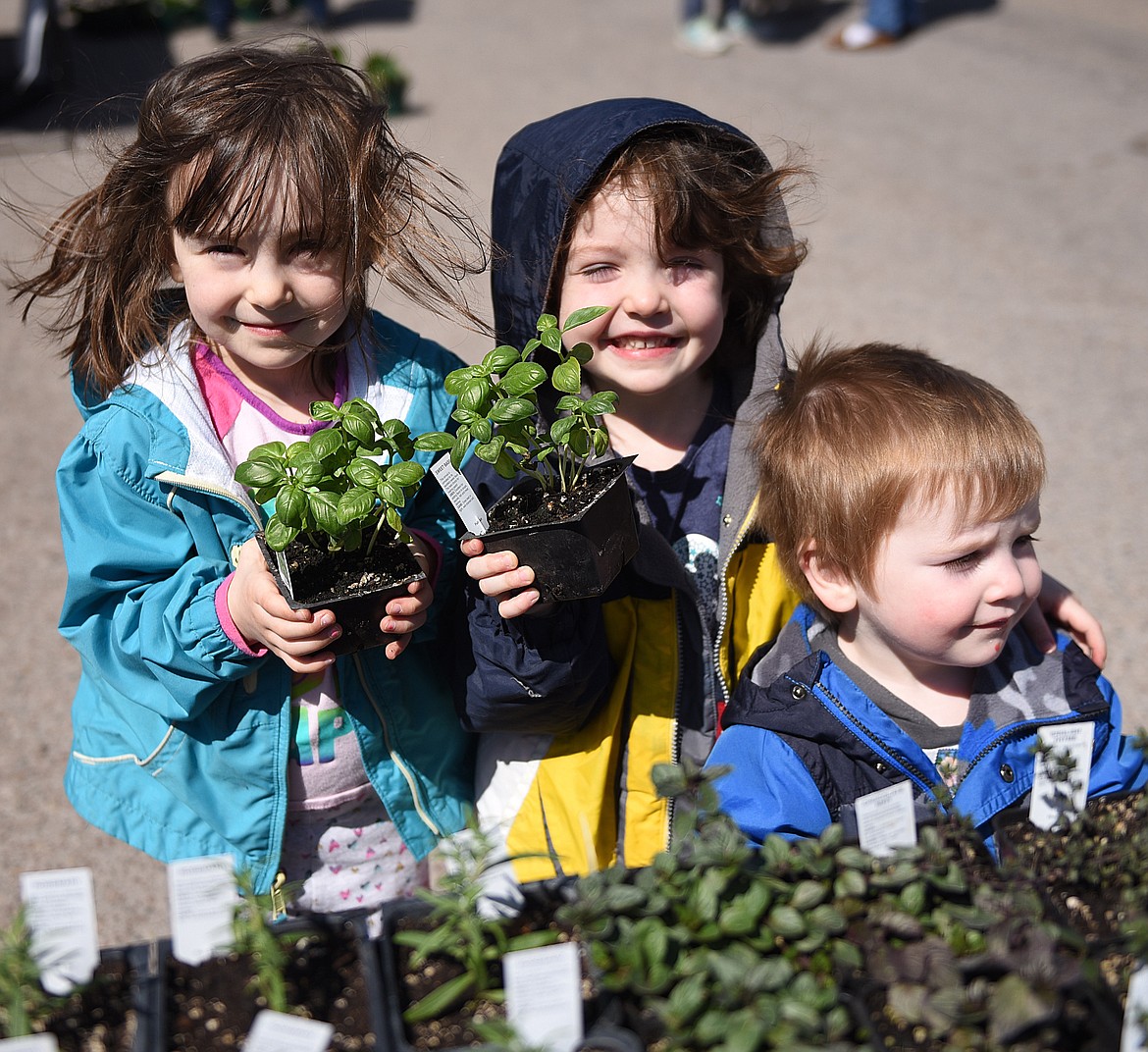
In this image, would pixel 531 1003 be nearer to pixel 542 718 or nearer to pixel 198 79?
pixel 542 718

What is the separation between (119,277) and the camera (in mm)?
1648

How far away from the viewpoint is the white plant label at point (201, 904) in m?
1.13

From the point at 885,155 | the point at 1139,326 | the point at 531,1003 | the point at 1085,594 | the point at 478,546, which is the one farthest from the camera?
the point at 885,155

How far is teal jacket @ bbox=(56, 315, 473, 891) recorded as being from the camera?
1.52 meters

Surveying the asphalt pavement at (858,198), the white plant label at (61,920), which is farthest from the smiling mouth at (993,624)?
the white plant label at (61,920)

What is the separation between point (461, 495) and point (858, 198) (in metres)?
5.08

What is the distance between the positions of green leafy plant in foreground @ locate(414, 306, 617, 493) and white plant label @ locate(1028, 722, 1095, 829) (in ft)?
2.22

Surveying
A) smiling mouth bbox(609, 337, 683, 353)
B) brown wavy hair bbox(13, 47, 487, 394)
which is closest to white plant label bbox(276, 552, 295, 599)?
brown wavy hair bbox(13, 47, 487, 394)

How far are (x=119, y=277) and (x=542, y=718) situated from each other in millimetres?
908

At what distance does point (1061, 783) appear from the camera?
4.48 ft

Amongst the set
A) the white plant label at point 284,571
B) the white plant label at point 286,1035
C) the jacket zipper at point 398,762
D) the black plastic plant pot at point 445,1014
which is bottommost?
the jacket zipper at point 398,762

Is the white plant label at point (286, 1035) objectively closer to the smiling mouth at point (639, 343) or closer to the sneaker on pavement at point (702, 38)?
the smiling mouth at point (639, 343)

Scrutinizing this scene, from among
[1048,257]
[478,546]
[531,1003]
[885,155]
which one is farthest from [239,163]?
[885,155]

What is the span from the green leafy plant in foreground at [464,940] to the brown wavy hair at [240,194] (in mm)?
797
